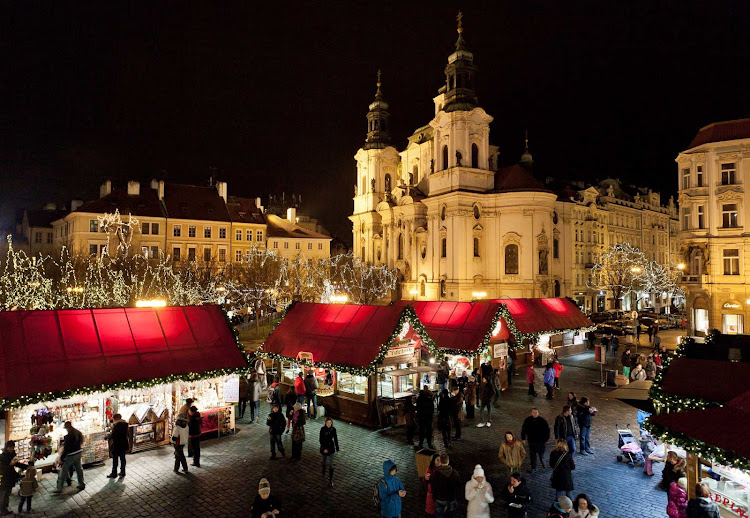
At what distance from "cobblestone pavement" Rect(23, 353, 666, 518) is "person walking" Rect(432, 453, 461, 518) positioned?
1.45 meters

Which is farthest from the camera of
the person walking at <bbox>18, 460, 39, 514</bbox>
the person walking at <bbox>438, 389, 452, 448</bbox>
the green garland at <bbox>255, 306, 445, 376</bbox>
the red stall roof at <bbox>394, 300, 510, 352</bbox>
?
the red stall roof at <bbox>394, 300, 510, 352</bbox>

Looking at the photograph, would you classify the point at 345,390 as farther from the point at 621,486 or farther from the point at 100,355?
the point at 621,486

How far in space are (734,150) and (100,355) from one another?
1646 inches

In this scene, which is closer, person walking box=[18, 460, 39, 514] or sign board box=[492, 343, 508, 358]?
person walking box=[18, 460, 39, 514]

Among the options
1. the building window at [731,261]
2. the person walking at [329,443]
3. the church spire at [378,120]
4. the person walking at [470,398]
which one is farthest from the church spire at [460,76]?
the person walking at [329,443]

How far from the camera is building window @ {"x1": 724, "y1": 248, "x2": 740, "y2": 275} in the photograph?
1399 inches

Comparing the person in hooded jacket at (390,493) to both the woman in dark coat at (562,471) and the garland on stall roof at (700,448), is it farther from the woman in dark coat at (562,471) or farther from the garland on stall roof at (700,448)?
the garland on stall roof at (700,448)

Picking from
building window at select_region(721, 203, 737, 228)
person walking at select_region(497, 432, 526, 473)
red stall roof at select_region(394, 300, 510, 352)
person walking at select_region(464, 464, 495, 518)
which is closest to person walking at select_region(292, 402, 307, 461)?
person walking at select_region(497, 432, 526, 473)

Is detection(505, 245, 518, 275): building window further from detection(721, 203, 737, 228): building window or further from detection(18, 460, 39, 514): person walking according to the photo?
detection(18, 460, 39, 514): person walking

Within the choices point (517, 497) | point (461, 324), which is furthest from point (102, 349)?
point (461, 324)

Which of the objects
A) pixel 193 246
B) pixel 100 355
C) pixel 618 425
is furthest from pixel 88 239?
pixel 618 425

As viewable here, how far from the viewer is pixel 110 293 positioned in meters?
35.7

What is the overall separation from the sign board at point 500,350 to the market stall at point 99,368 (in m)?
11.6

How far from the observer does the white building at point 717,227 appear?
116 feet
